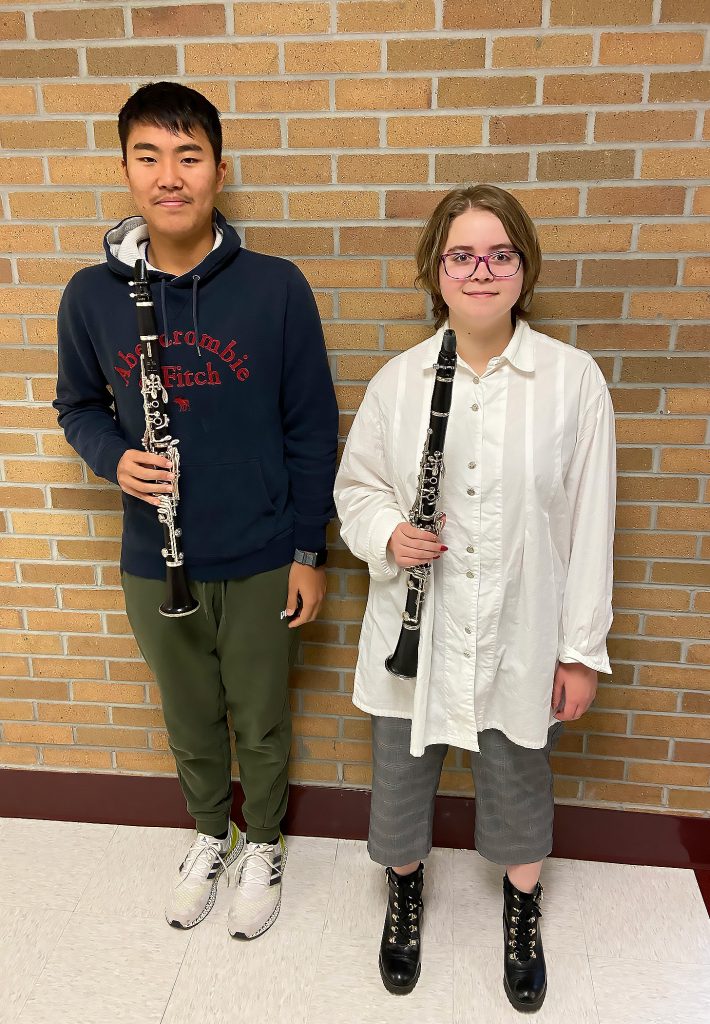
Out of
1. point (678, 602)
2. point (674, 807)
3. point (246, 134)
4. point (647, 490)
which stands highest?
point (246, 134)

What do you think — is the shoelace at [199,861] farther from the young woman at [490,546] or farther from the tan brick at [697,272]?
the tan brick at [697,272]

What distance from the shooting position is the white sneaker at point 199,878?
80.0 inches

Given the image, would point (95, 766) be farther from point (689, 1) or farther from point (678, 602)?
point (689, 1)

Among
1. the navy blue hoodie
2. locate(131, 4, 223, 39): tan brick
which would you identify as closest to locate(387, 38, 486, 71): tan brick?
locate(131, 4, 223, 39): tan brick

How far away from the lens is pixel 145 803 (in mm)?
2402

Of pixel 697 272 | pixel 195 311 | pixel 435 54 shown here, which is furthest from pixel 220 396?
pixel 697 272

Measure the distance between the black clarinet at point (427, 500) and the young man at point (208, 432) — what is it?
0.34m

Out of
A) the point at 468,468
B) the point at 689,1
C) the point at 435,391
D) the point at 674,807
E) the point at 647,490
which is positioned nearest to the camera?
the point at 435,391

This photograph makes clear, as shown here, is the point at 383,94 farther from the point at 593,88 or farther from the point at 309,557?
the point at 309,557

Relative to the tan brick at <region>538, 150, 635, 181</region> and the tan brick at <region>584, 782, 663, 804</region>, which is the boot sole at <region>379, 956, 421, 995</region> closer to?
the tan brick at <region>584, 782, 663, 804</region>

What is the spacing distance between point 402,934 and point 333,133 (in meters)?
1.82

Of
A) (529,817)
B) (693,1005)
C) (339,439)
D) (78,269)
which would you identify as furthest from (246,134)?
(693,1005)

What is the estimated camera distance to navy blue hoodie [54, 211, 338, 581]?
70.4 inches

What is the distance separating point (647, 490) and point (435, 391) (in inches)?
29.7
